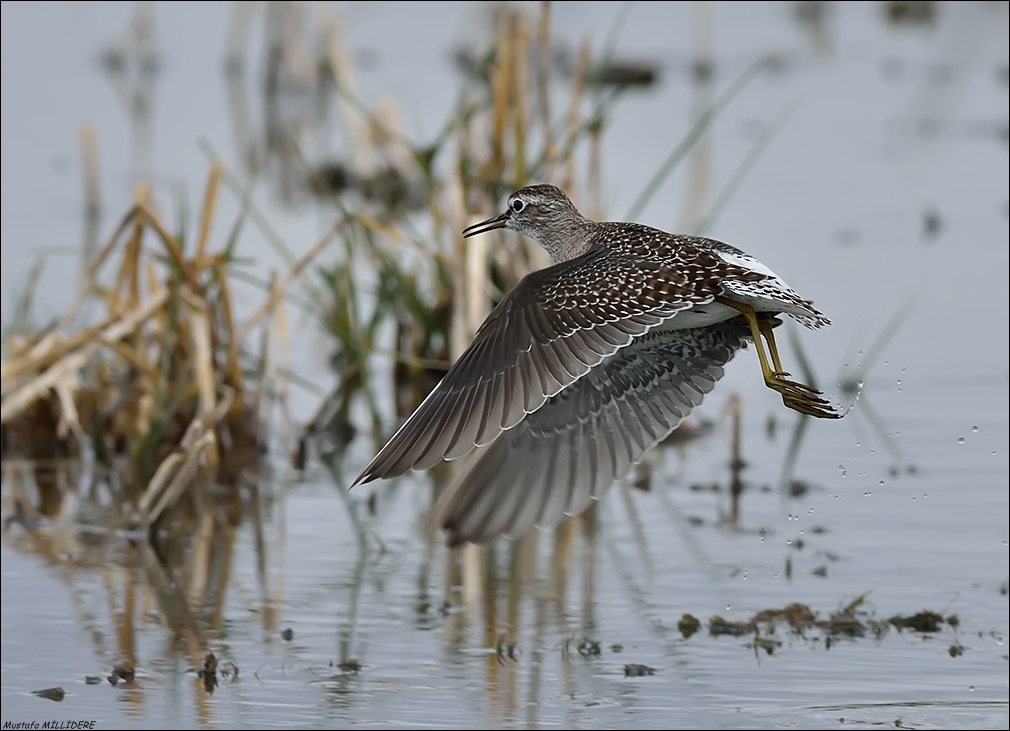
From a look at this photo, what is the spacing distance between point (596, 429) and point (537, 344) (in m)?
0.80

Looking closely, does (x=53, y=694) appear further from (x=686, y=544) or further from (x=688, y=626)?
(x=686, y=544)

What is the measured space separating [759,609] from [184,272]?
3104 millimetres

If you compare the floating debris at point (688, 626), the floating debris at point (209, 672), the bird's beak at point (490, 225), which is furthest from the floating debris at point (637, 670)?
the bird's beak at point (490, 225)

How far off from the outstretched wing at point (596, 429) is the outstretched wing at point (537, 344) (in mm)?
628

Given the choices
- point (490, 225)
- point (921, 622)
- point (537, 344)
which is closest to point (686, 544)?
point (921, 622)

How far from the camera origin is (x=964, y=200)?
14195mm

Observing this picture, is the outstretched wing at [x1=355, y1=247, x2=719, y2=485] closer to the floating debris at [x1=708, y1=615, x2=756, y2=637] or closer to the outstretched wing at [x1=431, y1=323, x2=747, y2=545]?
the outstretched wing at [x1=431, y1=323, x2=747, y2=545]

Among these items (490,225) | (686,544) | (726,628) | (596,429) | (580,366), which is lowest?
(726,628)

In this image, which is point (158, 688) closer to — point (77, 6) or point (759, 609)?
point (759, 609)

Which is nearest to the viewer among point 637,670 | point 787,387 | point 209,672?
point 787,387

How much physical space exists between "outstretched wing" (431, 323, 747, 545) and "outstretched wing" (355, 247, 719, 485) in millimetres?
628

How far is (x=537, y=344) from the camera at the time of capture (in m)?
5.78

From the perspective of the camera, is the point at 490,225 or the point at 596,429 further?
the point at 490,225

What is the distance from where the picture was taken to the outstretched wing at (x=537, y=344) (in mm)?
5641
